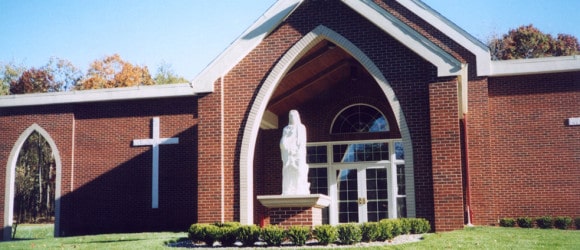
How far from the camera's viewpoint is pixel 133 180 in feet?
68.4

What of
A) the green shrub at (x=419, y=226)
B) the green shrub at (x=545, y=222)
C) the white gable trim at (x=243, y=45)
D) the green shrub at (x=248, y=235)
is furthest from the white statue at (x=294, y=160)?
the green shrub at (x=545, y=222)

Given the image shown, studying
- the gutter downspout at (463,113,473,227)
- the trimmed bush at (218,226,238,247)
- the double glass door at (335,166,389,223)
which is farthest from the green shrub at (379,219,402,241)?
the double glass door at (335,166,389,223)

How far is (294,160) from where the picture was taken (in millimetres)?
13594

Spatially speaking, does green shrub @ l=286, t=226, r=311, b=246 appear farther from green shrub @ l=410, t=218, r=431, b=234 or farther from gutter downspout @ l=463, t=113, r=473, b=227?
gutter downspout @ l=463, t=113, r=473, b=227

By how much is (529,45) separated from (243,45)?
87.0 ft

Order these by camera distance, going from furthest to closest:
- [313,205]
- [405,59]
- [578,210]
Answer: [578,210]
[405,59]
[313,205]

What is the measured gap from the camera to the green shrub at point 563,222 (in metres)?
16.9

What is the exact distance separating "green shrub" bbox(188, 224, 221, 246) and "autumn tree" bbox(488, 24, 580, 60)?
28276 mm

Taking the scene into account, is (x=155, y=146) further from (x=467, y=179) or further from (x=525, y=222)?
(x=525, y=222)

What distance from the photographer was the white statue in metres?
13.6

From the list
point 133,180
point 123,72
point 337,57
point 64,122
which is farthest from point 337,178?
point 123,72

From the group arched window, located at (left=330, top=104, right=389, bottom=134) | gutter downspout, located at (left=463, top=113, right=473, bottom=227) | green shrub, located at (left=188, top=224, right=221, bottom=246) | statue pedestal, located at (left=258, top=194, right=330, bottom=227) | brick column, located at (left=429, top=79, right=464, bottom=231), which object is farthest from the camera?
arched window, located at (left=330, top=104, right=389, bottom=134)

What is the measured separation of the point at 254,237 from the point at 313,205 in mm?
1603

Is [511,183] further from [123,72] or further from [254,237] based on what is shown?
[123,72]
